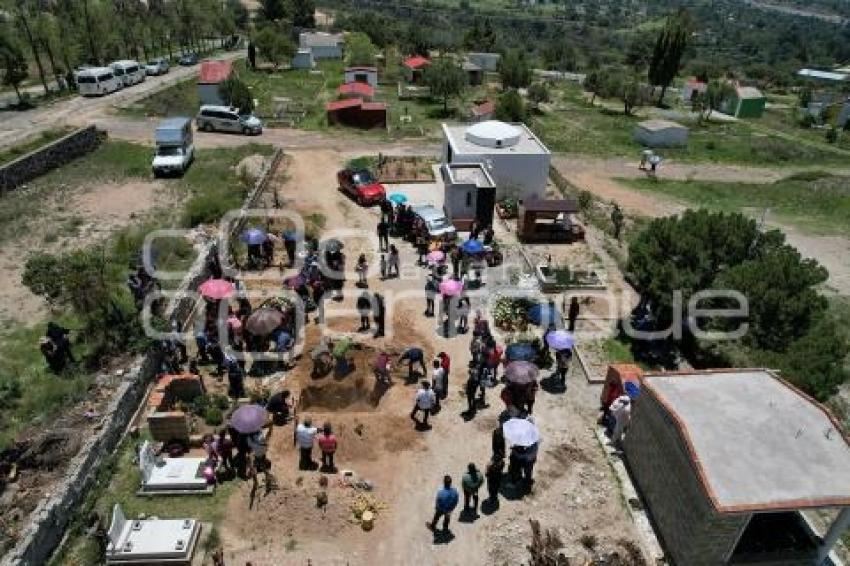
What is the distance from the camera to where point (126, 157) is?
35.9 meters

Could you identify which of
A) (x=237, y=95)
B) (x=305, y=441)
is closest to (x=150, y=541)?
(x=305, y=441)

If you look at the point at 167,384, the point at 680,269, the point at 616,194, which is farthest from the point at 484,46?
the point at 167,384

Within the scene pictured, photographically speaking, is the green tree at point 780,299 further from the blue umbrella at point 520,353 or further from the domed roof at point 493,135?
the domed roof at point 493,135

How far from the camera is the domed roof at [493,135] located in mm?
29953

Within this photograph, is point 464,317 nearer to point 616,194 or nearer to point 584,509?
point 584,509

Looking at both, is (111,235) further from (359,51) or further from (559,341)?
(359,51)

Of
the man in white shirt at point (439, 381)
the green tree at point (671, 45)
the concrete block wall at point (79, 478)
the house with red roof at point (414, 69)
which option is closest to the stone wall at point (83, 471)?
the concrete block wall at point (79, 478)

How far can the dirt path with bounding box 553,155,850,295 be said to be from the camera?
97.8 ft

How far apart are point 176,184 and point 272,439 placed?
21607 millimetres

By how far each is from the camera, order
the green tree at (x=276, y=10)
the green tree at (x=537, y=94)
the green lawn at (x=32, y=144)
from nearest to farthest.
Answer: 1. the green lawn at (x=32, y=144)
2. the green tree at (x=537, y=94)
3. the green tree at (x=276, y=10)

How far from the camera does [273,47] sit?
2480 inches

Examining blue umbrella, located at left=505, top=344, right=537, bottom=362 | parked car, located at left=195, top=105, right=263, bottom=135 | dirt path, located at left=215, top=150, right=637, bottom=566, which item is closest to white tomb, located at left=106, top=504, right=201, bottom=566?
dirt path, located at left=215, top=150, right=637, bottom=566

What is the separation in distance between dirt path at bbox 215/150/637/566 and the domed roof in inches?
598

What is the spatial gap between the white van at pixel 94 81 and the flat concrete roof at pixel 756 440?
171 ft
